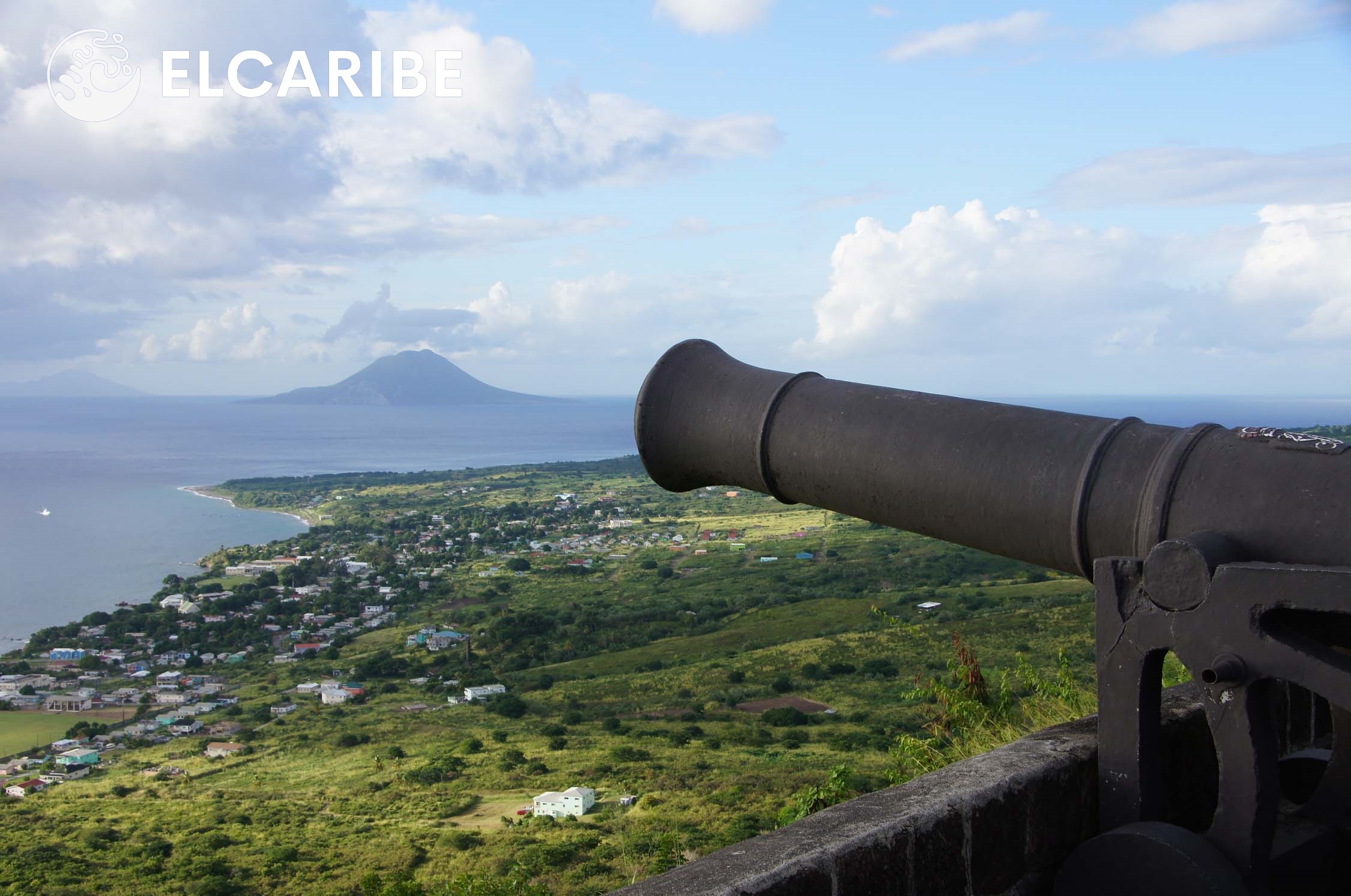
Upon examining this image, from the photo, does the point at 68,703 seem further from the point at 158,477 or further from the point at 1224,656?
the point at 158,477

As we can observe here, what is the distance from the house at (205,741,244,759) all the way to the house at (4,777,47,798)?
8.94 ft

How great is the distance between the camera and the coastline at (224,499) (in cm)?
6812

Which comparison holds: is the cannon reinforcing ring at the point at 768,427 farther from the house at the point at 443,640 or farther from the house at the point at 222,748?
the house at the point at 443,640

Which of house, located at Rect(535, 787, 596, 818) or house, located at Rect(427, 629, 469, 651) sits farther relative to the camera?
house, located at Rect(427, 629, 469, 651)

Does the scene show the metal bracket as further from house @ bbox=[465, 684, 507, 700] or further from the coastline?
the coastline

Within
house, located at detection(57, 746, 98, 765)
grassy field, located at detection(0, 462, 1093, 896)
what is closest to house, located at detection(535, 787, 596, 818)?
grassy field, located at detection(0, 462, 1093, 896)

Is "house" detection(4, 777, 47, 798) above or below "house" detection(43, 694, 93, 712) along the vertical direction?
above

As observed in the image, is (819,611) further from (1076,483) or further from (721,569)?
(1076,483)

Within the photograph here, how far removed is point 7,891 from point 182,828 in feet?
8.44

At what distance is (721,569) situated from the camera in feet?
117

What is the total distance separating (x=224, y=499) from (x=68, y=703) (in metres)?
62.0

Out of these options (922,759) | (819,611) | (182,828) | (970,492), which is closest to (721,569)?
(819,611)

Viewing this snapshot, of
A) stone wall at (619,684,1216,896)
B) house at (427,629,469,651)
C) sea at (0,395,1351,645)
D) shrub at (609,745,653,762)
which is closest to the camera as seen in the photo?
stone wall at (619,684,1216,896)

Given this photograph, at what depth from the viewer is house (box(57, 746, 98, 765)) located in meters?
20.1
